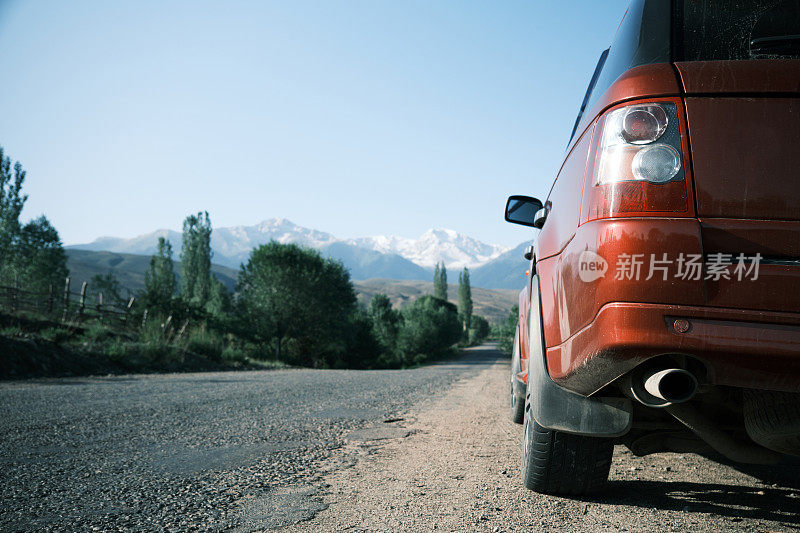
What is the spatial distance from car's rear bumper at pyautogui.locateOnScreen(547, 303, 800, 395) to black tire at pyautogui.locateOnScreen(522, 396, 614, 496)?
958mm

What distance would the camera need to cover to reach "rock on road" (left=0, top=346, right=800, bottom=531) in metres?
2.31

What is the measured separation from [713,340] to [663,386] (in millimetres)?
230

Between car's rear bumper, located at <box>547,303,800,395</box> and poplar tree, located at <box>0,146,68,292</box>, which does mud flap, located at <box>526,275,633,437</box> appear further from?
poplar tree, located at <box>0,146,68,292</box>

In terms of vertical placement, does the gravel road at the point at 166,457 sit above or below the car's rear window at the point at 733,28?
below

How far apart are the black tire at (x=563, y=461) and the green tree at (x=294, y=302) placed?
29.8 meters

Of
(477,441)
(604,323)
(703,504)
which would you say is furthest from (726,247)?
(477,441)

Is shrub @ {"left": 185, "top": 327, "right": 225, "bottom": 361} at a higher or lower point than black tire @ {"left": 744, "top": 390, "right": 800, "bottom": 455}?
lower

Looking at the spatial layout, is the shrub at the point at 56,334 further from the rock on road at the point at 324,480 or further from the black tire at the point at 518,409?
the black tire at the point at 518,409

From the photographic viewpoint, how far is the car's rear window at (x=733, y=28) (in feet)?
5.32

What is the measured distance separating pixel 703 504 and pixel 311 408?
4488 millimetres

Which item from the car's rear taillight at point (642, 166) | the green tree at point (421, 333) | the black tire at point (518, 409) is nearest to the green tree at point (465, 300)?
the green tree at point (421, 333)

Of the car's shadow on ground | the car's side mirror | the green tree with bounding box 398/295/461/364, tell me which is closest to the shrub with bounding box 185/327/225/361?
the car's side mirror

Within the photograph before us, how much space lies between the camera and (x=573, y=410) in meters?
1.83

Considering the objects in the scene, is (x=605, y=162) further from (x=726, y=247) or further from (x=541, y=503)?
(x=541, y=503)
